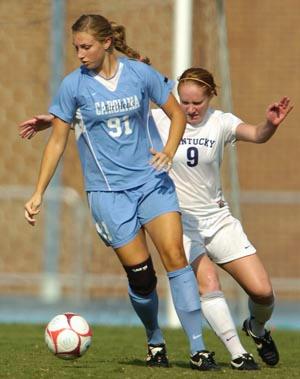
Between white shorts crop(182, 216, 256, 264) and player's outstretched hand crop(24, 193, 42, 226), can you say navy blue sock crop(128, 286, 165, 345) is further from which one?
player's outstretched hand crop(24, 193, 42, 226)

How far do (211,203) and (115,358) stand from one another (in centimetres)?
135

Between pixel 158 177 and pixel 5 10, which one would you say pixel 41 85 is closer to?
pixel 5 10

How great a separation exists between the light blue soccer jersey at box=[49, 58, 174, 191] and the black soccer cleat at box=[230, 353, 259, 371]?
1.24 m

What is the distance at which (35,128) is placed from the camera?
8125 millimetres

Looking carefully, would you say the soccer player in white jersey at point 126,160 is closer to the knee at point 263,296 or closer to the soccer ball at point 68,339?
the soccer ball at point 68,339

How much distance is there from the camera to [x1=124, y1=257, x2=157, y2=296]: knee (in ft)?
25.6

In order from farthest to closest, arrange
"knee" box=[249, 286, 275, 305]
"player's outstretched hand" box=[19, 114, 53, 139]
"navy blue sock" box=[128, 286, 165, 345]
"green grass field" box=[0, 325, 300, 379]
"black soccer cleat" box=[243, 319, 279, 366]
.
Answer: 1. "black soccer cleat" box=[243, 319, 279, 366]
2. "knee" box=[249, 286, 275, 305]
3. "player's outstretched hand" box=[19, 114, 53, 139]
4. "navy blue sock" box=[128, 286, 165, 345]
5. "green grass field" box=[0, 325, 300, 379]

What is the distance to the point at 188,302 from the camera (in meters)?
7.76

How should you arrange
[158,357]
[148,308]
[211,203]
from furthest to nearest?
1. [211,203]
2. [158,357]
3. [148,308]

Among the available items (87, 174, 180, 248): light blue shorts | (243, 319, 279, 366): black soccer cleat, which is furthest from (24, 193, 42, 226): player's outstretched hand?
(243, 319, 279, 366): black soccer cleat

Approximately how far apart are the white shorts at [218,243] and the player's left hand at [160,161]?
780mm

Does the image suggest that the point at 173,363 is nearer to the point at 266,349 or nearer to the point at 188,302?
the point at 266,349

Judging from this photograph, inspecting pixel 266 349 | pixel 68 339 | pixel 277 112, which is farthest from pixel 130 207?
pixel 266 349

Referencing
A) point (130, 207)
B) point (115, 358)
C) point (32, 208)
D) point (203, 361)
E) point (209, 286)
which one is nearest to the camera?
point (32, 208)
